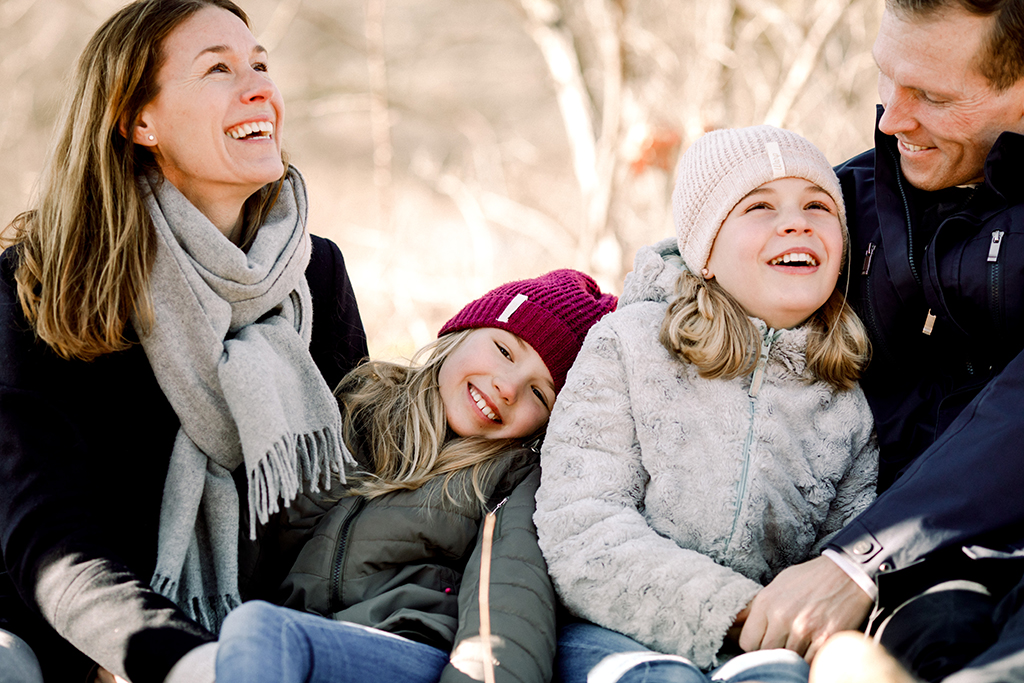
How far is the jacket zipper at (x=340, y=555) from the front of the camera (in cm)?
226

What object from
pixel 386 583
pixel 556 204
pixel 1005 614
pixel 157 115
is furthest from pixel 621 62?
pixel 1005 614

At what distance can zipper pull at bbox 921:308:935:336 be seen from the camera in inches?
86.5

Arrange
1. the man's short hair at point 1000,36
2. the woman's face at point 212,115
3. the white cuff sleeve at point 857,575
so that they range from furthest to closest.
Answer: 1. the woman's face at point 212,115
2. the man's short hair at point 1000,36
3. the white cuff sleeve at point 857,575

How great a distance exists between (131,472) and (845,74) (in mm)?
5133

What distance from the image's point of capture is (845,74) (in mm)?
5723

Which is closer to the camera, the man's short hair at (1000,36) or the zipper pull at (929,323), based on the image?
the man's short hair at (1000,36)

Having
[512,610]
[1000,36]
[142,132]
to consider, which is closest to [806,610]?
[512,610]

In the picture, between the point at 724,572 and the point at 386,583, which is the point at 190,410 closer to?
the point at 386,583

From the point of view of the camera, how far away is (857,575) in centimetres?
188

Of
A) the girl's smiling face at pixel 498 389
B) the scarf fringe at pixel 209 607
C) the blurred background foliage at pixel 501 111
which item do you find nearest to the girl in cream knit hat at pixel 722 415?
the girl's smiling face at pixel 498 389

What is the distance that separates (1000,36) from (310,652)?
6.93 ft

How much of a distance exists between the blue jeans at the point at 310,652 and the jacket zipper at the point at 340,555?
31 cm

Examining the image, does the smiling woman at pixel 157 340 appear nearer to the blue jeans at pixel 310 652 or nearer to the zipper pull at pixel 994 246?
the blue jeans at pixel 310 652

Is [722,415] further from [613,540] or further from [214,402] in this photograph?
[214,402]
